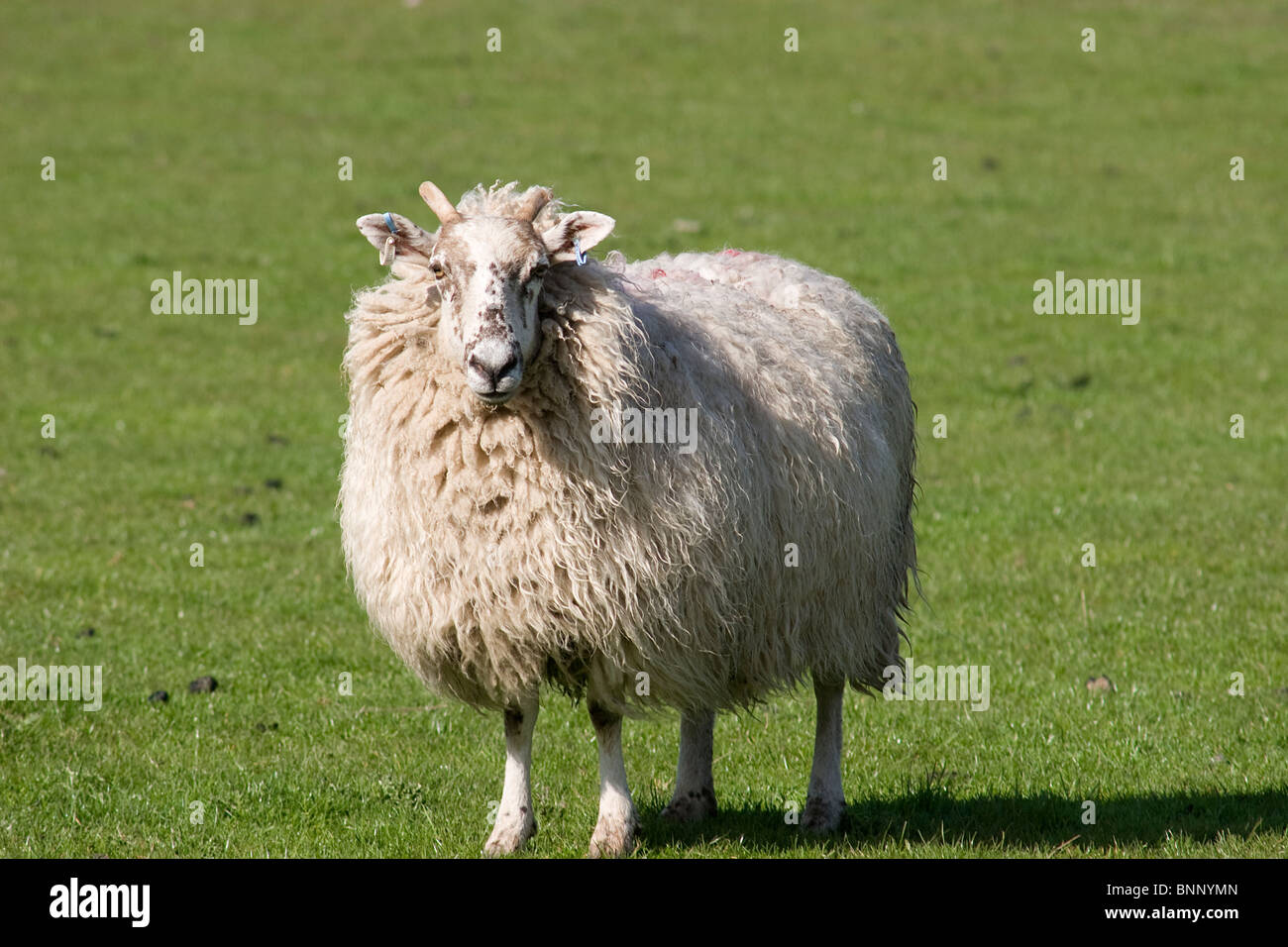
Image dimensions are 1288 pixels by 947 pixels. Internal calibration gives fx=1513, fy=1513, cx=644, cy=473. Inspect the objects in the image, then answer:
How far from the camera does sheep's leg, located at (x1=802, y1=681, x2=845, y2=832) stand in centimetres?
696

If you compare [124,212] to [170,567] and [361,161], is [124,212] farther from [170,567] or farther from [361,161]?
[170,567]

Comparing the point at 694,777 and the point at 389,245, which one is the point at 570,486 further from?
the point at 694,777

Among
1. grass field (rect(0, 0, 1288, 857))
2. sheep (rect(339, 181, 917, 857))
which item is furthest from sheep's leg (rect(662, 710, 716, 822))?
sheep (rect(339, 181, 917, 857))

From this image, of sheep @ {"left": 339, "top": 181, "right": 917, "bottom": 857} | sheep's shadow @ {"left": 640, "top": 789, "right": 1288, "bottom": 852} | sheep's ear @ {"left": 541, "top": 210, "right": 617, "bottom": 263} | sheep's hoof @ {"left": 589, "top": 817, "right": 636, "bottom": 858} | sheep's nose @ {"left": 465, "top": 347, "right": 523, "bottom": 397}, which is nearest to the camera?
sheep's nose @ {"left": 465, "top": 347, "right": 523, "bottom": 397}

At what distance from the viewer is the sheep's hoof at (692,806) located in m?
6.98

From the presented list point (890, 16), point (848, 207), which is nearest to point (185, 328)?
point (848, 207)

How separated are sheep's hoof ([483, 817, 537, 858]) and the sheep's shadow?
1.63 ft

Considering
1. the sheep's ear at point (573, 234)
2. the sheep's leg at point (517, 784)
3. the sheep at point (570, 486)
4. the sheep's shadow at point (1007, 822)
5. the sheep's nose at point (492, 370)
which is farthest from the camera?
the sheep's shadow at point (1007, 822)

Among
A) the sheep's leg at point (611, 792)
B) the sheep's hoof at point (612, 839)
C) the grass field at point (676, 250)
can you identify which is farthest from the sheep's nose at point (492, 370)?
the grass field at point (676, 250)

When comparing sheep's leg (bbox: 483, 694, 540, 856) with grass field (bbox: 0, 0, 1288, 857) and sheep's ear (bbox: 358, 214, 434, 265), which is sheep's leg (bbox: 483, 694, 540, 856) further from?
sheep's ear (bbox: 358, 214, 434, 265)

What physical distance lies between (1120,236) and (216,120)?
51.3 ft

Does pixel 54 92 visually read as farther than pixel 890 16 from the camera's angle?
No

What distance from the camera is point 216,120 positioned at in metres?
26.9

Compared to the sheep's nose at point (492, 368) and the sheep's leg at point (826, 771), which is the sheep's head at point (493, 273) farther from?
the sheep's leg at point (826, 771)
